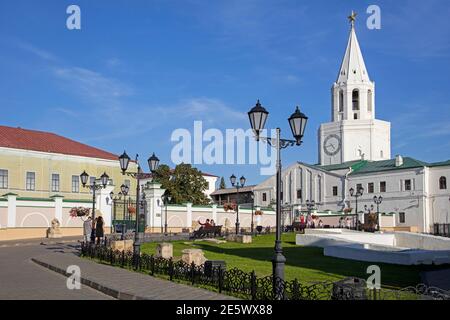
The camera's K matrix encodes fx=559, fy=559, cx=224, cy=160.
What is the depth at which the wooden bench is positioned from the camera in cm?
3319

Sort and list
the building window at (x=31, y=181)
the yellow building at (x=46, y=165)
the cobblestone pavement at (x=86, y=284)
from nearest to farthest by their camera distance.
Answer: the cobblestone pavement at (x=86, y=284), the yellow building at (x=46, y=165), the building window at (x=31, y=181)

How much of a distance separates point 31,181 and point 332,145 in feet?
151

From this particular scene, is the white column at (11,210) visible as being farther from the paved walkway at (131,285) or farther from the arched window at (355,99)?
the arched window at (355,99)

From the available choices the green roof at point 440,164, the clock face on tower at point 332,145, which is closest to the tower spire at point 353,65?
the clock face on tower at point 332,145

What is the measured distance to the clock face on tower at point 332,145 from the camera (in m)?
79.7

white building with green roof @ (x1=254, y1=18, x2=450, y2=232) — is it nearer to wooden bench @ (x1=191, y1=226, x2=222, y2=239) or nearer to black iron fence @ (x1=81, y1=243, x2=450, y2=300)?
wooden bench @ (x1=191, y1=226, x2=222, y2=239)

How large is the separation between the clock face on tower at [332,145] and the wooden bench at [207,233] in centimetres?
4779

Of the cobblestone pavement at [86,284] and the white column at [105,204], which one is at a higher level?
the white column at [105,204]

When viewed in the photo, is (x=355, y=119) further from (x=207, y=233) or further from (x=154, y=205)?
(x=207, y=233)

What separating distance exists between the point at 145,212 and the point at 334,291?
32549mm

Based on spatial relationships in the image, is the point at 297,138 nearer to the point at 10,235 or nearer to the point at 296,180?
the point at 10,235

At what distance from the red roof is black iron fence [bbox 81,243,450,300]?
35394 mm

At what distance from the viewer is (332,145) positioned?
8100cm
